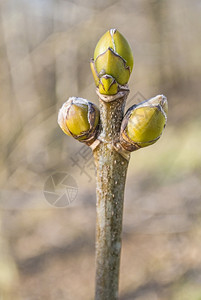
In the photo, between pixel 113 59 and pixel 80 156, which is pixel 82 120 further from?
pixel 80 156

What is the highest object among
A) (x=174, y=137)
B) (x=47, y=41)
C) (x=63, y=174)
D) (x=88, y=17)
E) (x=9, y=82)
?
(x=88, y=17)

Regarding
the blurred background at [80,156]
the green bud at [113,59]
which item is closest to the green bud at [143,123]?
the green bud at [113,59]

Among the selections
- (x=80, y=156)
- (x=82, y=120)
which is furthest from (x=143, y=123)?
(x=80, y=156)

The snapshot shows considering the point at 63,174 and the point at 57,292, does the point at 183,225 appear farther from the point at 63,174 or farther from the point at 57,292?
the point at 63,174

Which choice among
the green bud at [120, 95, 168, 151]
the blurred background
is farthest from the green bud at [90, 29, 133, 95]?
the blurred background

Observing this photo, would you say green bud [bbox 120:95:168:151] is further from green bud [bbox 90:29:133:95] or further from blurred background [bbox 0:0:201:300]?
blurred background [bbox 0:0:201:300]

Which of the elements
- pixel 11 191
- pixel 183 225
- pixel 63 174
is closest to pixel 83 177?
pixel 63 174
